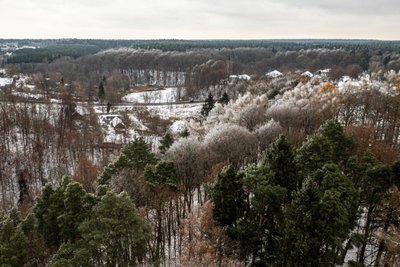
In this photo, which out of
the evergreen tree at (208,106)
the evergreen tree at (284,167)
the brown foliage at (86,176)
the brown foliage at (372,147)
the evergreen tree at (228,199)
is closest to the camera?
the evergreen tree at (228,199)

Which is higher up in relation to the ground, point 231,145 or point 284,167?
point 284,167

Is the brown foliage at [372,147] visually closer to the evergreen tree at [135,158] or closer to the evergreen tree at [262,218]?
the evergreen tree at [262,218]

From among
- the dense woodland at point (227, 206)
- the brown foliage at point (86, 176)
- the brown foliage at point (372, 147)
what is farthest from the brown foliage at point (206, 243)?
the brown foliage at point (86, 176)

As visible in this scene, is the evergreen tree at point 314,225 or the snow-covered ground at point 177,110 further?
the snow-covered ground at point 177,110

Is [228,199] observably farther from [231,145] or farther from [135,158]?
[231,145]

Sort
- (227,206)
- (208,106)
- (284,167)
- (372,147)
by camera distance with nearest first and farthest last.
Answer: (227,206), (284,167), (372,147), (208,106)

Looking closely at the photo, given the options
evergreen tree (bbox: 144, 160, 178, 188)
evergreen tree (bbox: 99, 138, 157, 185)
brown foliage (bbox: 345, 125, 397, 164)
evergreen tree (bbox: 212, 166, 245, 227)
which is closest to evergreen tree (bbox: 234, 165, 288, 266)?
evergreen tree (bbox: 212, 166, 245, 227)

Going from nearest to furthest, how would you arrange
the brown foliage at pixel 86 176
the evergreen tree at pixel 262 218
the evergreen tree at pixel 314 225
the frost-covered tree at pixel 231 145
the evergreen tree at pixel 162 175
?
the evergreen tree at pixel 314 225
the evergreen tree at pixel 262 218
the evergreen tree at pixel 162 175
the brown foliage at pixel 86 176
the frost-covered tree at pixel 231 145

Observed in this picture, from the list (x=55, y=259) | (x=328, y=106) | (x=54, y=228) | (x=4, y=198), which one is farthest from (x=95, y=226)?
(x=328, y=106)

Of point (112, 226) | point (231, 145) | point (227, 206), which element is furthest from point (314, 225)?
point (231, 145)
